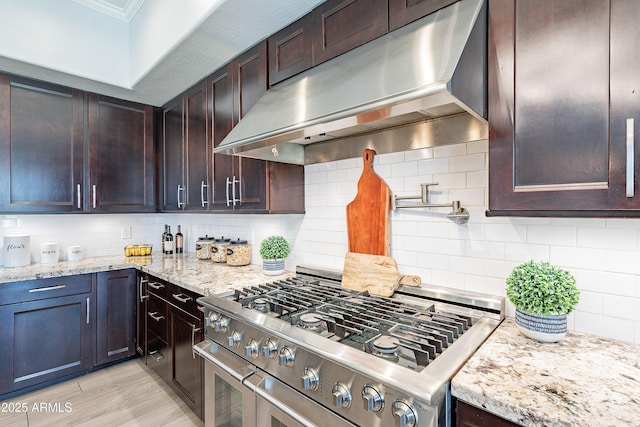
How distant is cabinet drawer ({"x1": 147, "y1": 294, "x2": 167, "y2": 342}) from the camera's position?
2.33 metres

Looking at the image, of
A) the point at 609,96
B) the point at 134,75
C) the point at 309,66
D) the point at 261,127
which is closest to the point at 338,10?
the point at 309,66

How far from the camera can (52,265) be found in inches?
106

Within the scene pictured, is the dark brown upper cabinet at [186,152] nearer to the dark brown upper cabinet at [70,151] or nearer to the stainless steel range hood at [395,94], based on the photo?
the dark brown upper cabinet at [70,151]

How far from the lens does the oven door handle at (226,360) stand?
54.8 inches

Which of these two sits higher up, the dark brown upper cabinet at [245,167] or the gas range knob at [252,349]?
the dark brown upper cabinet at [245,167]

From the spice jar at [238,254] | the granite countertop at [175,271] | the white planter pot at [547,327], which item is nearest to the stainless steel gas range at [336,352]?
the white planter pot at [547,327]

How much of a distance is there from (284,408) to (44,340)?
7.69 feet

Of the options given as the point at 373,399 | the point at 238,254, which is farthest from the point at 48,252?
the point at 373,399

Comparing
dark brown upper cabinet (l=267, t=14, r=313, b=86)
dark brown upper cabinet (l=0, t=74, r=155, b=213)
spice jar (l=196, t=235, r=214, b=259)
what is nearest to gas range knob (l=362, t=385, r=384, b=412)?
dark brown upper cabinet (l=267, t=14, r=313, b=86)

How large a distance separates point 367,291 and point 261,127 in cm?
99

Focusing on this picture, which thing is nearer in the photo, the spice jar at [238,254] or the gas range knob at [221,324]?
the gas range knob at [221,324]

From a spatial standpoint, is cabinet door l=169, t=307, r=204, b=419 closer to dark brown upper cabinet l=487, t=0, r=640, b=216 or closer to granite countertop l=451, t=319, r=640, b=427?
granite countertop l=451, t=319, r=640, b=427

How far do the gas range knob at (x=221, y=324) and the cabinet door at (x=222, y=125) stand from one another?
0.90 metres

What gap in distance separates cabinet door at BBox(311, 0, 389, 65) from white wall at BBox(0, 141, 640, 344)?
1.92 feet
